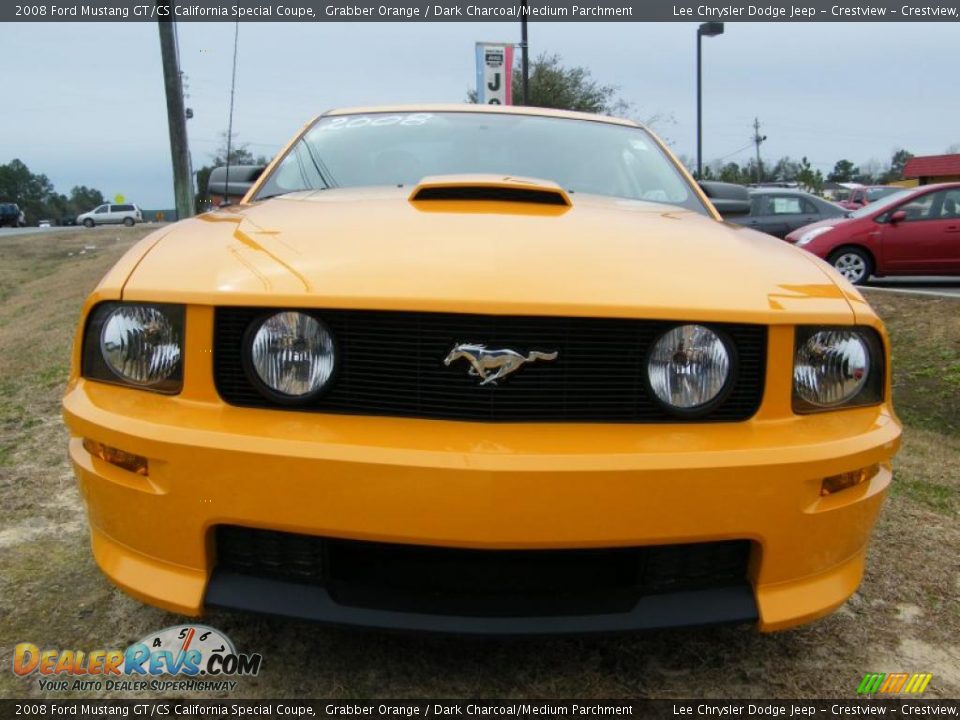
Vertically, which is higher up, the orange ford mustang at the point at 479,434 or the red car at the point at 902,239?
the red car at the point at 902,239

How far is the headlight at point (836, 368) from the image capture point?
1.67m

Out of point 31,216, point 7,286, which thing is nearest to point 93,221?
point 31,216

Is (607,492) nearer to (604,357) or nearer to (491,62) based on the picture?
(604,357)

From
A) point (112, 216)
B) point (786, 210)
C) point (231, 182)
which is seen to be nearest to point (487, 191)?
point (231, 182)

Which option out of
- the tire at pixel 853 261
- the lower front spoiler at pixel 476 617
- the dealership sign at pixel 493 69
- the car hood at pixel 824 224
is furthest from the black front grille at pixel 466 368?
the car hood at pixel 824 224

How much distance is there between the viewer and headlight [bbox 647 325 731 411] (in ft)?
5.19

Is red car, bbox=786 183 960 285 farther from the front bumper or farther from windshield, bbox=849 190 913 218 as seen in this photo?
the front bumper

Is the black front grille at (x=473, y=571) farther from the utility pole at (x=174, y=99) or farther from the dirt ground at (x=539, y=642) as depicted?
the utility pole at (x=174, y=99)

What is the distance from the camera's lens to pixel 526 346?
1.55 metres

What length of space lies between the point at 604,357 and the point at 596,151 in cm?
160

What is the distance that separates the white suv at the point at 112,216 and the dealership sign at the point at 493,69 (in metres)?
49.5

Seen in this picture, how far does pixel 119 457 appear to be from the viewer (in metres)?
1.60

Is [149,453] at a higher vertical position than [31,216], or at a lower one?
lower

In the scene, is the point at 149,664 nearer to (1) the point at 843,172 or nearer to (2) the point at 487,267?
(2) the point at 487,267
